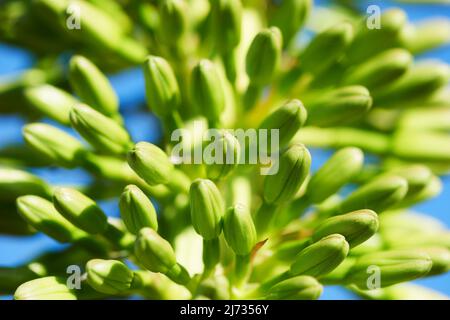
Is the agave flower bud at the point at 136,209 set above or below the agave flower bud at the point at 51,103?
below

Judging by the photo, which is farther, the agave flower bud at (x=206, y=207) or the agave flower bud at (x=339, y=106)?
the agave flower bud at (x=339, y=106)

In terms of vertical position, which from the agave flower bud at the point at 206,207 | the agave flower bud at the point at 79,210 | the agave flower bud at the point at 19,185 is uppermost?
the agave flower bud at the point at 19,185

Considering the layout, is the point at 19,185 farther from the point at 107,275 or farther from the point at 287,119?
the point at 287,119

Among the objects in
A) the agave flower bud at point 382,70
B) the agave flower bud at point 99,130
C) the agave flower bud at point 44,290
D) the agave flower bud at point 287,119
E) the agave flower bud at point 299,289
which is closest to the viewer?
the agave flower bud at point 299,289

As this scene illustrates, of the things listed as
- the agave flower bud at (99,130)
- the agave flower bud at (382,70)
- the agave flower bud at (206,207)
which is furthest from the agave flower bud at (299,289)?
the agave flower bud at (382,70)

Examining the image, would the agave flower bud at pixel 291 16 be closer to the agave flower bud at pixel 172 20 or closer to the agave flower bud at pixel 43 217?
the agave flower bud at pixel 172 20
